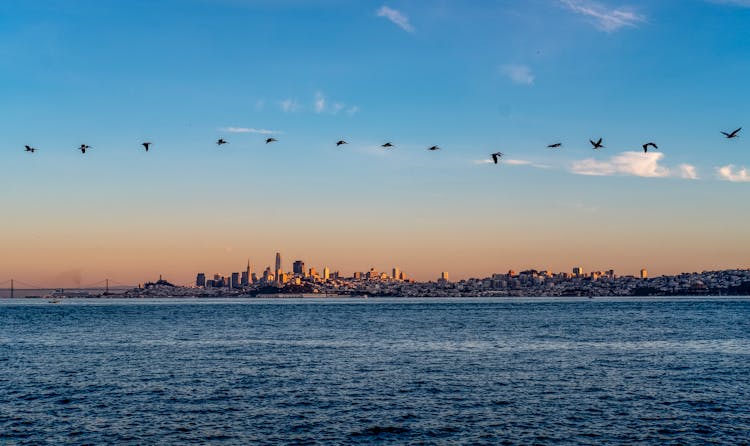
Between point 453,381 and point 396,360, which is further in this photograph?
point 396,360

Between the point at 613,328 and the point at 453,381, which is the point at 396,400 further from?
the point at 613,328

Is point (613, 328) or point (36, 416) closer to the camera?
point (36, 416)

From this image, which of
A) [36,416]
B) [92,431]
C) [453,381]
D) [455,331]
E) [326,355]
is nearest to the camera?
[92,431]

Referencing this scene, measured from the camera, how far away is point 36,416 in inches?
1460

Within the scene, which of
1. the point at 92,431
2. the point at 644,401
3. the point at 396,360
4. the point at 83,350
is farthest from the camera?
the point at 83,350

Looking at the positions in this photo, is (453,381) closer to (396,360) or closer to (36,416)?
(396,360)

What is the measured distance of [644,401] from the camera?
132 feet

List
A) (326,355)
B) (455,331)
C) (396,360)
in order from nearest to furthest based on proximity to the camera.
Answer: (396,360) < (326,355) < (455,331)

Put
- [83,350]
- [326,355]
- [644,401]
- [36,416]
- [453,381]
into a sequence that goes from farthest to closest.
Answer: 1. [83,350]
2. [326,355]
3. [453,381]
4. [644,401]
5. [36,416]

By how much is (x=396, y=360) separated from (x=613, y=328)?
54633 millimetres

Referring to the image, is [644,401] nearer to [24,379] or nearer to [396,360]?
[396,360]

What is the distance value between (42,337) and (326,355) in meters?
49.4

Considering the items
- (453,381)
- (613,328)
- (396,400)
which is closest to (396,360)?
(453,381)

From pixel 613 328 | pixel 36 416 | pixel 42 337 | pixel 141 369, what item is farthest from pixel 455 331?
pixel 36 416
